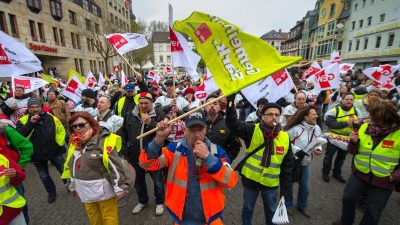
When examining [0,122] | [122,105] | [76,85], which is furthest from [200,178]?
[76,85]

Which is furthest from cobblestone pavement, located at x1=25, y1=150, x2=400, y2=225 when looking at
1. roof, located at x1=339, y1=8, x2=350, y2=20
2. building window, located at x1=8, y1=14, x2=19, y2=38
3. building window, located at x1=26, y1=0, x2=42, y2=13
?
roof, located at x1=339, y1=8, x2=350, y2=20

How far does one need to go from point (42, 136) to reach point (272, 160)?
4133 mm

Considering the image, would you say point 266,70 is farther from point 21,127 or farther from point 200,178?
point 21,127

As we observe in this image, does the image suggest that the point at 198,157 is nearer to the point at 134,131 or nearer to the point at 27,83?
the point at 134,131

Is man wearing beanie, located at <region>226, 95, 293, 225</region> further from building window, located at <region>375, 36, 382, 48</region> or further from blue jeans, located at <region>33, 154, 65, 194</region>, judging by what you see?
building window, located at <region>375, 36, 382, 48</region>

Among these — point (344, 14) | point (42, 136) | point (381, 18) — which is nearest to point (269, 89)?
point (42, 136)

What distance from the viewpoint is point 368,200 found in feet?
9.31

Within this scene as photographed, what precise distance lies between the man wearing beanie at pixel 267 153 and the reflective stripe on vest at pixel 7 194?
2600mm

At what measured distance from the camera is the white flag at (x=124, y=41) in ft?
17.4

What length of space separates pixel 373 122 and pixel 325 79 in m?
3.64

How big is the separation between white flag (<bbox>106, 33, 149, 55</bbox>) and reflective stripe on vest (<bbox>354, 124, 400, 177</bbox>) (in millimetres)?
5184

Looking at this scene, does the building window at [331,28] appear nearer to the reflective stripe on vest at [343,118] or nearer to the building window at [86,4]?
the building window at [86,4]

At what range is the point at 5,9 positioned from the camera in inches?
758

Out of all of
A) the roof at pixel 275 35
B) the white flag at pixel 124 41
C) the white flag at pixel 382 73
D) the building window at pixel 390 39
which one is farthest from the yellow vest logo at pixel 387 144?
the roof at pixel 275 35
